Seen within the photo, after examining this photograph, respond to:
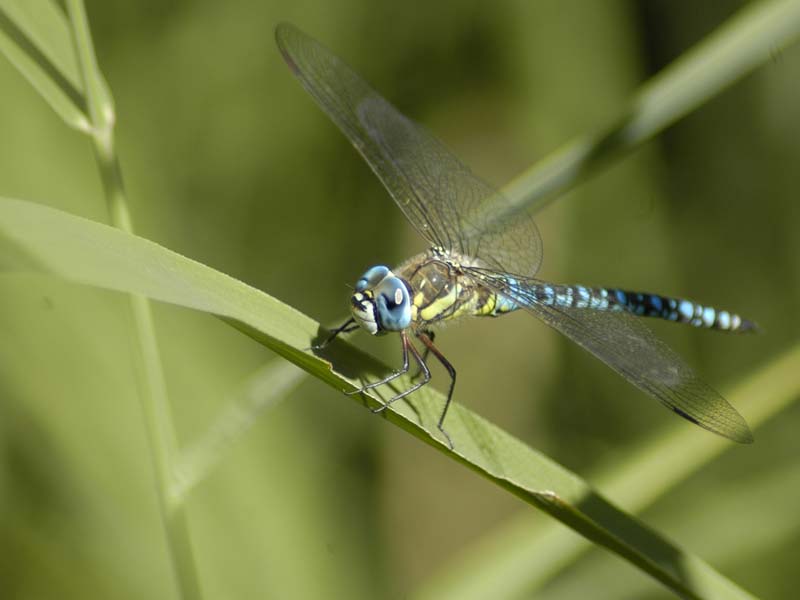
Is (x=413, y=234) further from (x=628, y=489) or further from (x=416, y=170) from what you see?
(x=628, y=489)

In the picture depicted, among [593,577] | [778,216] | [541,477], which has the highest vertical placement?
[778,216]

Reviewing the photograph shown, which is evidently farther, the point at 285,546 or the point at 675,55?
the point at 675,55

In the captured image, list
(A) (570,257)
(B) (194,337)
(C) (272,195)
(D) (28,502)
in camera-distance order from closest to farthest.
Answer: (D) (28,502) < (B) (194,337) < (C) (272,195) < (A) (570,257)

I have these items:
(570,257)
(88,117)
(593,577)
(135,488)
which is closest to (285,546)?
(135,488)

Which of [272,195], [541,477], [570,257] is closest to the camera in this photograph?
[541,477]

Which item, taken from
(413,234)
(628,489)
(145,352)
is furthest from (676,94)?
(413,234)

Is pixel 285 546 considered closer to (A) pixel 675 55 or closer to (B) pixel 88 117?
(B) pixel 88 117
